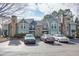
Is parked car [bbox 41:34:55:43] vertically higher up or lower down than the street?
higher up

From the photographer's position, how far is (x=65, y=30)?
5.03 meters

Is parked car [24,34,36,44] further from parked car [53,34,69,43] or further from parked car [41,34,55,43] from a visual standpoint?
parked car [53,34,69,43]

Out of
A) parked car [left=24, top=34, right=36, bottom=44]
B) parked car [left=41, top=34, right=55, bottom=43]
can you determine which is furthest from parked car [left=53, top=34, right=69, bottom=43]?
parked car [left=24, top=34, right=36, bottom=44]

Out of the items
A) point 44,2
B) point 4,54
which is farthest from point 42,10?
point 4,54

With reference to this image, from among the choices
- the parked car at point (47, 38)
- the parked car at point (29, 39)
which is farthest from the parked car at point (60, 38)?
the parked car at point (29, 39)

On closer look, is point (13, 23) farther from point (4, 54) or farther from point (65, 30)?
point (65, 30)

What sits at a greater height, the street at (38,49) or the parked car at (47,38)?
the parked car at (47,38)

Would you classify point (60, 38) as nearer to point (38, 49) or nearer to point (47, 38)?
point (47, 38)

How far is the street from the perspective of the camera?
16.3 feet

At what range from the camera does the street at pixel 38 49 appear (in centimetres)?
496

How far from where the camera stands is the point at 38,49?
4980 millimetres

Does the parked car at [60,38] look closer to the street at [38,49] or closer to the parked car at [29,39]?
the street at [38,49]

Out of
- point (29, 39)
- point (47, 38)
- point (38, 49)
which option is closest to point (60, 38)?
point (47, 38)

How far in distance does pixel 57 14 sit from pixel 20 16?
0.65 meters
